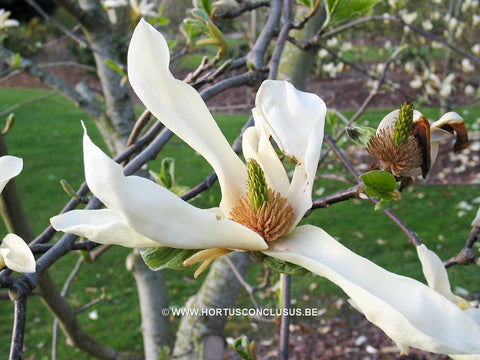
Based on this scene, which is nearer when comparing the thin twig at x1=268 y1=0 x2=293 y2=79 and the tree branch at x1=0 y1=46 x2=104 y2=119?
the thin twig at x1=268 y1=0 x2=293 y2=79

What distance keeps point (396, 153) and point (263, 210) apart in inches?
6.6

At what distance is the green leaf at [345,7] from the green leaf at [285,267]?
596 mm

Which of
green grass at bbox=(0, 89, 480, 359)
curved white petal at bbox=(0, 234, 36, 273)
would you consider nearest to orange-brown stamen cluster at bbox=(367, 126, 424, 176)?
curved white petal at bbox=(0, 234, 36, 273)

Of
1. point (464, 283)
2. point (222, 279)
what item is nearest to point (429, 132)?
point (222, 279)

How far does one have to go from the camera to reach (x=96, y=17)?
5.92 ft

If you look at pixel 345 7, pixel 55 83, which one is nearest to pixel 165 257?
pixel 345 7

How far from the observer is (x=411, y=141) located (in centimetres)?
55

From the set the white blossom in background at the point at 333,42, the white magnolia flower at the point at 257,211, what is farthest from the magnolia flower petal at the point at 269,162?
the white blossom in background at the point at 333,42

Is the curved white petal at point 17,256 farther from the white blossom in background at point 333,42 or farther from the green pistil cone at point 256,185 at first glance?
the white blossom in background at point 333,42

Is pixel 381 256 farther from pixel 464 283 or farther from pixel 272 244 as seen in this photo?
pixel 272 244

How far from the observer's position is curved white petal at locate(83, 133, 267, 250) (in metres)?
0.40

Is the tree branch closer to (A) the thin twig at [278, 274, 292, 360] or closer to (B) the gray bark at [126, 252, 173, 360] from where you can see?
(B) the gray bark at [126, 252, 173, 360]

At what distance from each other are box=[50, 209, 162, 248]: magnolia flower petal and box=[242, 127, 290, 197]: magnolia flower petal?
18cm

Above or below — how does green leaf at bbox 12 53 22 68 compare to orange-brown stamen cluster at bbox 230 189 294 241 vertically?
below
